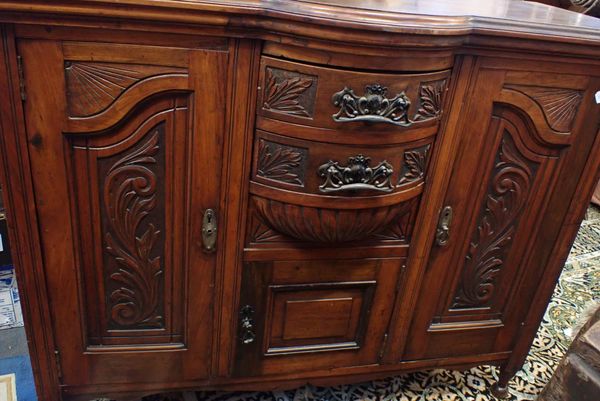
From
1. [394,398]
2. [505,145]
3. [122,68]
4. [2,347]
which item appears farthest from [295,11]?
[2,347]

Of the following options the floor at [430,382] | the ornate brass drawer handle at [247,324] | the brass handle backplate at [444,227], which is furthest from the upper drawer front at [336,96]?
the floor at [430,382]

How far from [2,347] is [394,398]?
0.98m

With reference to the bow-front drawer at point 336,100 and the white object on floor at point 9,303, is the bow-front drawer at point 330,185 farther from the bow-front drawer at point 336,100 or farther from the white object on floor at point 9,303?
the white object on floor at point 9,303

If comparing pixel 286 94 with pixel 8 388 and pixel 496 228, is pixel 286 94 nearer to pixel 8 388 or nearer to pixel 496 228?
pixel 496 228

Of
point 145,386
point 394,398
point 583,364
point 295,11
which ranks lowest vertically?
point 394,398

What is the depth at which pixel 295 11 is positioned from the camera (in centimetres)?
70

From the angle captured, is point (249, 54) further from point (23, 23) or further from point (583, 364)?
point (583, 364)

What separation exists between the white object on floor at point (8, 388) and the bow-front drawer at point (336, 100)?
0.86 metres

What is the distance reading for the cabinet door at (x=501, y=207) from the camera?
909 millimetres

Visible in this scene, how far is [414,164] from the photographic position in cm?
89

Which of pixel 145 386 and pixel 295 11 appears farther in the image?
pixel 145 386

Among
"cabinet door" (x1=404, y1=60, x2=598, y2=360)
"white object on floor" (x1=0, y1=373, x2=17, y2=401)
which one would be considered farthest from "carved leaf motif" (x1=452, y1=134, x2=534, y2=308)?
"white object on floor" (x1=0, y1=373, x2=17, y2=401)

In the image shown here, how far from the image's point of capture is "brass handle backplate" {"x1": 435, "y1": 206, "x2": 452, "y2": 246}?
98cm

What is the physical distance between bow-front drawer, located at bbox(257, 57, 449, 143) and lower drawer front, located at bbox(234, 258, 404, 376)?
0.28m
